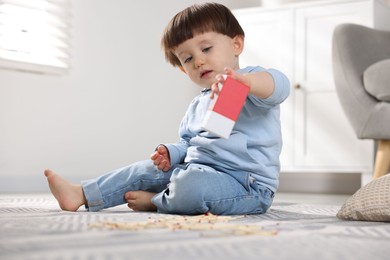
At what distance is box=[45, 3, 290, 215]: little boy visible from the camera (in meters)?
1.18

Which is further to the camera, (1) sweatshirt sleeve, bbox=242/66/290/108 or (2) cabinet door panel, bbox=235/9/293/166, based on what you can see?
(2) cabinet door panel, bbox=235/9/293/166

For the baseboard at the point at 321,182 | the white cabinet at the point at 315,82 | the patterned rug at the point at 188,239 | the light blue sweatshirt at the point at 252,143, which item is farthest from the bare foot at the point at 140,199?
the baseboard at the point at 321,182

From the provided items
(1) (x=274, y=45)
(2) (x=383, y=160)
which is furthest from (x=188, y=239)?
Answer: (1) (x=274, y=45)

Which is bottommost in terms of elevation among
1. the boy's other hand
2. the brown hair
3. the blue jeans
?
the blue jeans

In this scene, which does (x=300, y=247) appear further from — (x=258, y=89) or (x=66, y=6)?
(x=66, y=6)

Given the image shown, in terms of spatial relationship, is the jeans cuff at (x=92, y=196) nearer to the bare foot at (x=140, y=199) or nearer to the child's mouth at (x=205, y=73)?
the bare foot at (x=140, y=199)

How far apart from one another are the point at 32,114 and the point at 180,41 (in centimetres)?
117

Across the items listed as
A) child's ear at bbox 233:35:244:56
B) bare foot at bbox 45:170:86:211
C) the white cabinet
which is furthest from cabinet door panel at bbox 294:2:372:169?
bare foot at bbox 45:170:86:211

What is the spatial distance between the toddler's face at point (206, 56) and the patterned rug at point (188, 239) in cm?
35

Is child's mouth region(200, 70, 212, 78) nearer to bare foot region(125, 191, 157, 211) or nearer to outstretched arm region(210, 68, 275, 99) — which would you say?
outstretched arm region(210, 68, 275, 99)

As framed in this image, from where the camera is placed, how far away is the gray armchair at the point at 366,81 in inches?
84.7

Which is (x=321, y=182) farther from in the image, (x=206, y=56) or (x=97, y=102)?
(x=206, y=56)

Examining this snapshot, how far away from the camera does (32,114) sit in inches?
92.3

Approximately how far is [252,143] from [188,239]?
0.50 m
